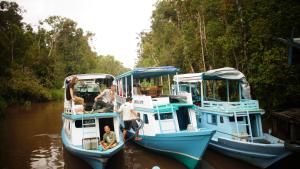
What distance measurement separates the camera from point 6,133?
17.9 meters

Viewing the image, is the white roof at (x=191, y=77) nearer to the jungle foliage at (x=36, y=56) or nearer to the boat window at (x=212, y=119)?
the boat window at (x=212, y=119)

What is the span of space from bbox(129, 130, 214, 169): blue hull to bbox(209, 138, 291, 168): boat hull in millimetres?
1681

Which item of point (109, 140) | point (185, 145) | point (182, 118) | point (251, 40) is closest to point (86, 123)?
point (109, 140)

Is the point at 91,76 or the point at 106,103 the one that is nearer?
the point at 106,103

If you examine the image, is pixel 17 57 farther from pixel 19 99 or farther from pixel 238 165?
pixel 238 165

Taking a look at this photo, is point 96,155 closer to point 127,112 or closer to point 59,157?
point 127,112

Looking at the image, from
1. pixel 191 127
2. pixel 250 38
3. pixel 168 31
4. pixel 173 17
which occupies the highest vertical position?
pixel 173 17

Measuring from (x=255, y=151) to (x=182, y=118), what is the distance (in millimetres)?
3718

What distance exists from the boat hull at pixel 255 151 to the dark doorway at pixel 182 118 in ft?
6.04

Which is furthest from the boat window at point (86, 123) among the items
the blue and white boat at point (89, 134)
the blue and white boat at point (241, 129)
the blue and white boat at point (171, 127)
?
the blue and white boat at point (241, 129)

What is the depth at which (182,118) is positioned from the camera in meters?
13.2

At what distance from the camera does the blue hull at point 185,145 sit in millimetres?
10398

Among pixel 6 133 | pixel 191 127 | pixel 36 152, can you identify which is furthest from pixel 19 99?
pixel 191 127

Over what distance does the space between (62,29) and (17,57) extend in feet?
57.7
